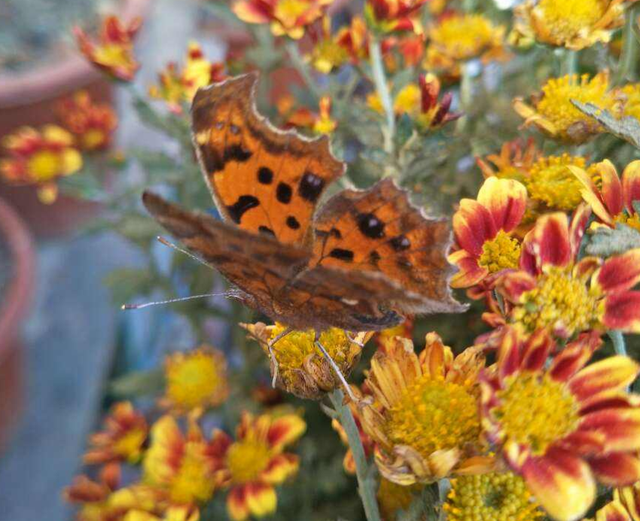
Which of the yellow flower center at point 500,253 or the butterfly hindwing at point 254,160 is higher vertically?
the butterfly hindwing at point 254,160

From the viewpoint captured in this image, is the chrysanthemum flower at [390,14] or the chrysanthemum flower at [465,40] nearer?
the chrysanthemum flower at [390,14]

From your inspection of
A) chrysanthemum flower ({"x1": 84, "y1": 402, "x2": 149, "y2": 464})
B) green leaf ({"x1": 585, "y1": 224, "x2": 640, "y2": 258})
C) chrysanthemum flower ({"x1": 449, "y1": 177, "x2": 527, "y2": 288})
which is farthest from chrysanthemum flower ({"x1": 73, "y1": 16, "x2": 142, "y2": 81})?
green leaf ({"x1": 585, "y1": 224, "x2": 640, "y2": 258})

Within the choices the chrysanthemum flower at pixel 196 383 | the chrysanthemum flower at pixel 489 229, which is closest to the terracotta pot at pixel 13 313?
the chrysanthemum flower at pixel 196 383

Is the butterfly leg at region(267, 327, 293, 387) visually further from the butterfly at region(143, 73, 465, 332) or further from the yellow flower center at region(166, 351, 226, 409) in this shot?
the yellow flower center at region(166, 351, 226, 409)

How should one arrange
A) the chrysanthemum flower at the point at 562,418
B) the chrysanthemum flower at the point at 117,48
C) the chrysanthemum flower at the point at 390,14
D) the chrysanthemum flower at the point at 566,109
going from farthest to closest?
the chrysanthemum flower at the point at 117,48, the chrysanthemum flower at the point at 390,14, the chrysanthemum flower at the point at 566,109, the chrysanthemum flower at the point at 562,418

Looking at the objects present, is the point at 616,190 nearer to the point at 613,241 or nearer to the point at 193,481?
the point at 613,241

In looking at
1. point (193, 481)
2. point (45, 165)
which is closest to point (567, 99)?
point (193, 481)

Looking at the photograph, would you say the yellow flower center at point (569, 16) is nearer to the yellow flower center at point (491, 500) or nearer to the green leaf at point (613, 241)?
the green leaf at point (613, 241)
